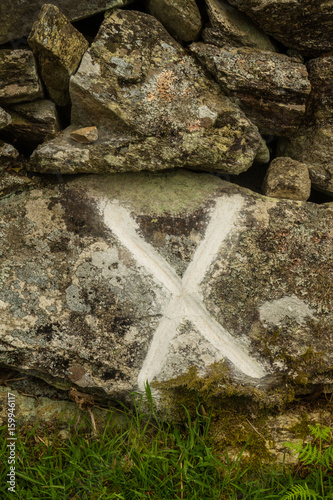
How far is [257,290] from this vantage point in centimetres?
247

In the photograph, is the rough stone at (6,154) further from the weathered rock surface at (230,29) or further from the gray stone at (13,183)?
the weathered rock surface at (230,29)

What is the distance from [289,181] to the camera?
108 inches

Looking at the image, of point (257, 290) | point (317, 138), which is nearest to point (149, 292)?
point (257, 290)

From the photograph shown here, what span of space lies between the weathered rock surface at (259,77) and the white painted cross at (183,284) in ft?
2.24

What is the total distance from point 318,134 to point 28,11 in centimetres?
197

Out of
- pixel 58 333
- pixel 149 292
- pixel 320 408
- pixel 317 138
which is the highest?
pixel 317 138

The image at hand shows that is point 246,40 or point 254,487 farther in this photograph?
point 246,40

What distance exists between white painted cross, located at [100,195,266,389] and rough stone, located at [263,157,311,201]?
33 cm

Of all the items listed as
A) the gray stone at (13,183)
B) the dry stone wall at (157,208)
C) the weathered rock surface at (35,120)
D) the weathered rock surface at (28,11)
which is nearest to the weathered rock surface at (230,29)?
the dry stone wall at (157,208)

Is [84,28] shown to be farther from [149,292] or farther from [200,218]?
[149,292]

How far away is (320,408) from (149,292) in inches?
49.9

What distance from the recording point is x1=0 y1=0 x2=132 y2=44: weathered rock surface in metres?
2.24

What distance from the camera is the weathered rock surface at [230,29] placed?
98.3 inches

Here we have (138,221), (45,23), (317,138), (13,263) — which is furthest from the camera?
(317,138)
